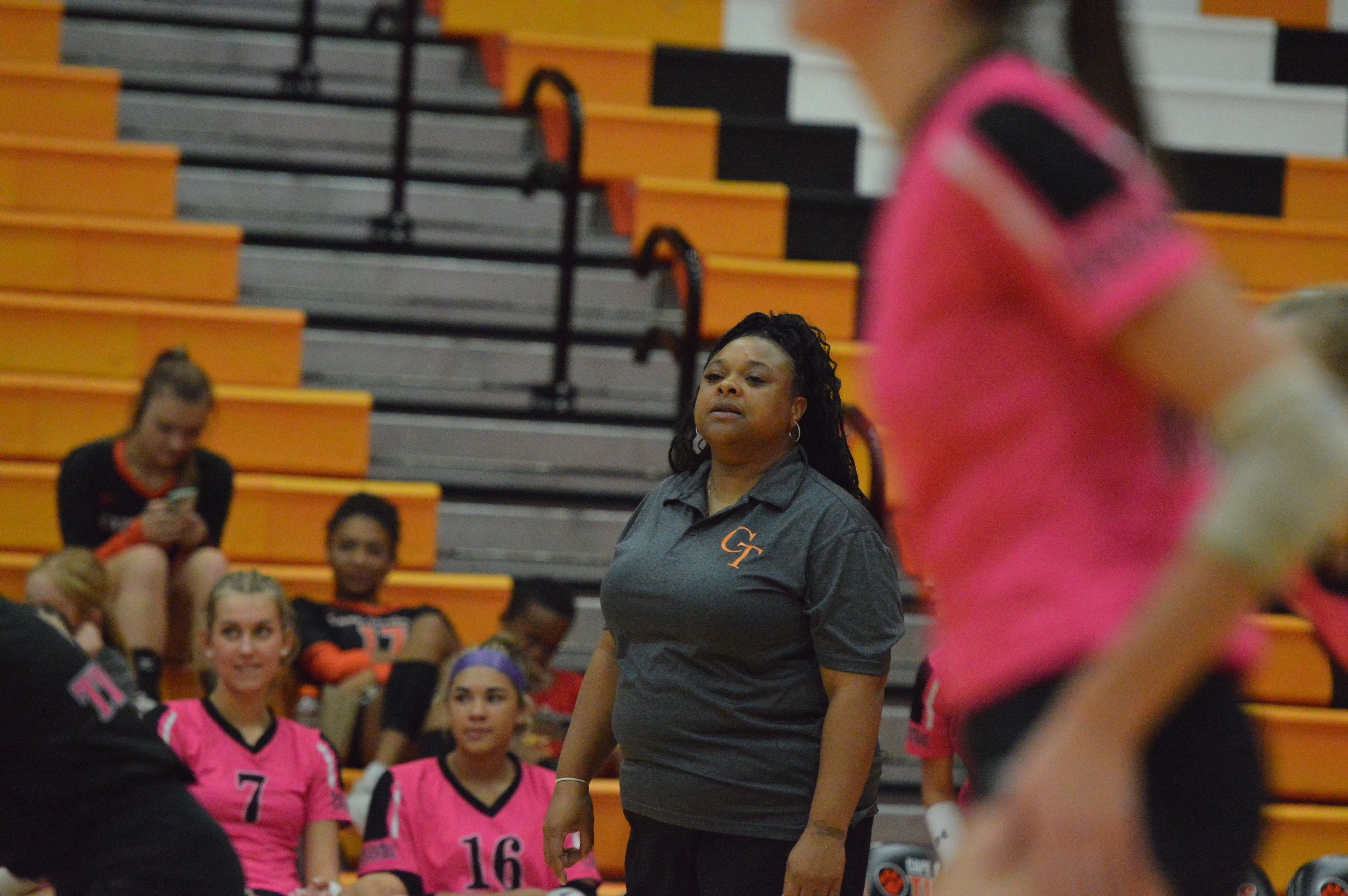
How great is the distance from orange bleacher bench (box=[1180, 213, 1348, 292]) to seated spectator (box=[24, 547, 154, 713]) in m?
3.92

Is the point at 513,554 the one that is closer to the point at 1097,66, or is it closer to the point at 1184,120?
the point at 1184,120

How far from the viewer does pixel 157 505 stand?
182 inches

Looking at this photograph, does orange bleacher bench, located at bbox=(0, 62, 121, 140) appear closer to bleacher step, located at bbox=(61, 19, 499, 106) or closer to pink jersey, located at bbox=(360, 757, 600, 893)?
bleacher step, located at bbox=(61, 19, 499, 106)

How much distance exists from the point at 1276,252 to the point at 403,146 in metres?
3.12

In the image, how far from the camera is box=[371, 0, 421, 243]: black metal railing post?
5883 mm

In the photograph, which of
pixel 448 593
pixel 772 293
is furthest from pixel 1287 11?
pixel 448 593

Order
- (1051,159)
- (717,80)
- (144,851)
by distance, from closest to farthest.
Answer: (1051,159), (144,851), (717,80)

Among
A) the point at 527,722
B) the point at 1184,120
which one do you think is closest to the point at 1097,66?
the point at 527,722

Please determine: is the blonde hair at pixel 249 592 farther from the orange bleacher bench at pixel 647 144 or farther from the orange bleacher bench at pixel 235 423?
the orange bleacher bench at pixel 647 144

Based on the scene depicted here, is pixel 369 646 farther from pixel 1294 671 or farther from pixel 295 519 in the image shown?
pixel 1294 671

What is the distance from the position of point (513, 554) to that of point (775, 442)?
2.54 m

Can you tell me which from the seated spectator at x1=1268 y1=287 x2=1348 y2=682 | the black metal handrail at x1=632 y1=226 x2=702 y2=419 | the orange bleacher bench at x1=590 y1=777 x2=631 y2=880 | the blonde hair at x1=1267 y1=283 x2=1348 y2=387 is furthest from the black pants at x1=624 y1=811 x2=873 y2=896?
the black metal handrail at x1=632 y1=226 x2=702 y2=419

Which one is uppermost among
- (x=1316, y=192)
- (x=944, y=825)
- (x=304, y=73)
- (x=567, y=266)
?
(x=304, y=73)

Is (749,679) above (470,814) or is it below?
above
